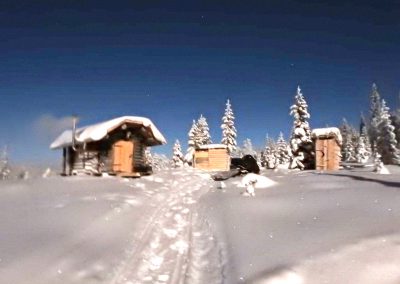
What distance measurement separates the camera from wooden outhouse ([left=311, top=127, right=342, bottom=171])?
30750mm

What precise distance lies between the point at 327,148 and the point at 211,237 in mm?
23800

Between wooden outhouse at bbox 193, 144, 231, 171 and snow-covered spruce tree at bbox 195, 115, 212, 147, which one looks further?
snow-covered spruce tree at bbox 195, 115, 212, 147

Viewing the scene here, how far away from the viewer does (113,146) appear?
25297 millimetres

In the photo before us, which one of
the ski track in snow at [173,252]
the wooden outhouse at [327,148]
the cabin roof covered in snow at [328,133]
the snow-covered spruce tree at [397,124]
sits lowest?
the ski track in snow at [173,252]

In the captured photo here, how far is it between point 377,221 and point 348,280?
283 centimetres

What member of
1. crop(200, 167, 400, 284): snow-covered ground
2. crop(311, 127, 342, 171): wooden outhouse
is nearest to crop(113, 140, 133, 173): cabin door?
crop(200, 167, 400, 284): snow-covered ground

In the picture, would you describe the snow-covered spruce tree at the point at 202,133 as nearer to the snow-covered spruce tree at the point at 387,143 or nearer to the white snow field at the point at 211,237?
the snow-covered spruce tree at the point at 387,143

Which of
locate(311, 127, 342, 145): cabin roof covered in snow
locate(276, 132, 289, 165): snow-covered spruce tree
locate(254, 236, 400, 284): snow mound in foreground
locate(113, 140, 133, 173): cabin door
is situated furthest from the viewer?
locate(276, 132, 289, 165): snow-covered spruce tree

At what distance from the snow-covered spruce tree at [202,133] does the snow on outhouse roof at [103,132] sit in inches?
1011

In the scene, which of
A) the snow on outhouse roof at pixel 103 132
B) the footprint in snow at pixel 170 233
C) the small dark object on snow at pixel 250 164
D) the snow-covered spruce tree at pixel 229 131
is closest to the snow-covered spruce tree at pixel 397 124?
the snow-covered spruce tree at pixel 229 131

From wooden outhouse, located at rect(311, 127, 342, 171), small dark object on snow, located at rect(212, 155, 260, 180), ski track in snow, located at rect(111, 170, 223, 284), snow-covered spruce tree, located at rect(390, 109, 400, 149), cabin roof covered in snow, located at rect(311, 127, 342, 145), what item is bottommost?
ski track in snow, located at rect(111, 170, 223, 284)

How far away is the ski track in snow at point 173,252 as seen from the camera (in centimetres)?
727

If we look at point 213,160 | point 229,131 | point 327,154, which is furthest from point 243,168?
point 229,131

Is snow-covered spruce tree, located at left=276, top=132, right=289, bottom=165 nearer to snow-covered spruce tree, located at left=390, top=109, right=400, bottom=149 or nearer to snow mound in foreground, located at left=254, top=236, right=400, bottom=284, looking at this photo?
snow-covered spruce tree, located at left=390, top=109, right=400, bottom=149
